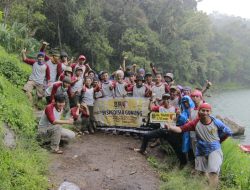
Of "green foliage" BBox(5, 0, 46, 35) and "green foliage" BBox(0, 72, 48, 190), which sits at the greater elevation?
"green foliage" BBox(5, 0, 46, 35)

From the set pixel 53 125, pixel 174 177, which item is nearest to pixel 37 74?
pixel 53 125

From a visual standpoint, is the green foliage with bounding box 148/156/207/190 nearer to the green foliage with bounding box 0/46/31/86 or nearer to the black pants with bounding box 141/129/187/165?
the black pants with bounding box 141/129/187/165

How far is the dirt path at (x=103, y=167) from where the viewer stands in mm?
6680

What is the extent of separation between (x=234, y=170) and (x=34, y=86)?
630 centimetres

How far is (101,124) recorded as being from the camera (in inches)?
407

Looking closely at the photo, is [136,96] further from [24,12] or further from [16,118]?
[24,12]

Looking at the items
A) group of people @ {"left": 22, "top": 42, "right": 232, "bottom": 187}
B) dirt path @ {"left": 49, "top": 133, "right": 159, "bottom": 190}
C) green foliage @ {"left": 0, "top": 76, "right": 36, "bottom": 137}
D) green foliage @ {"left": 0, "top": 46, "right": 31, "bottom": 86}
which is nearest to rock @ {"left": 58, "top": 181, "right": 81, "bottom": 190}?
dirt path @ {"left": 49, "top": 133, "right": 159, "bottom": 190}

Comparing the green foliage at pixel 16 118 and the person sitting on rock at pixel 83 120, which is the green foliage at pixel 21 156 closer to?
the green foliage at pixel 16 118

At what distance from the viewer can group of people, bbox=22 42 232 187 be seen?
693 centimetres

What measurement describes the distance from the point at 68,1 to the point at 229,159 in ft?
77.6

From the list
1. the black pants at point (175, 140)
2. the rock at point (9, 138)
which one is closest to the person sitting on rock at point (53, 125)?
the rock at point (9, 138)

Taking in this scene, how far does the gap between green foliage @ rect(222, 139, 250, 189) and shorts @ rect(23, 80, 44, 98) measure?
566 centimetres

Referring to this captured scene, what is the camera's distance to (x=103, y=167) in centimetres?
746

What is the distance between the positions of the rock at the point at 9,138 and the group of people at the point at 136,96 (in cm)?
88
